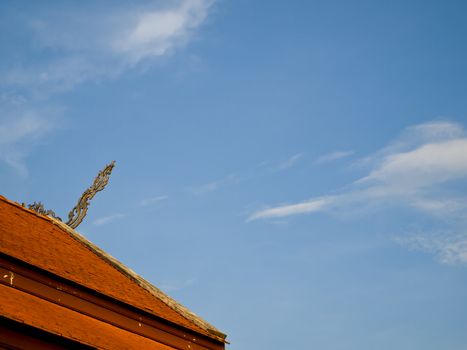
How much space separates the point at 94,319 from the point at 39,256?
2.17 m

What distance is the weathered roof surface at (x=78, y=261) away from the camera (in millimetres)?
16109

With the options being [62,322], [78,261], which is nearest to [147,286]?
[78,261]


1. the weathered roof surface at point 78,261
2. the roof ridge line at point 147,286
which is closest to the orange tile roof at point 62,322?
the weathered roof surface at point 78,261

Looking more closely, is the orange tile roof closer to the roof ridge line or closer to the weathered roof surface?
the weathered roof surface

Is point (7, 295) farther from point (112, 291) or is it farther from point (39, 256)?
point (112, 291)

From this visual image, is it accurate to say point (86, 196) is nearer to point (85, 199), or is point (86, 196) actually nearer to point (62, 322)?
point (85, 199)

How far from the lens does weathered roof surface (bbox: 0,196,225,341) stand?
1611 centimetres

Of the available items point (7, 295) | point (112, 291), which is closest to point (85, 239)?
point (112, 291)

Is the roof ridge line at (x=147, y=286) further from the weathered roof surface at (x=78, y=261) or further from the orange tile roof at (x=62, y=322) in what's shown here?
the orange tile roof at (x=62, y=322)

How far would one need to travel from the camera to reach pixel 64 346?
550 inches

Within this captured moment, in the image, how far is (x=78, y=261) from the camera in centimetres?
1811

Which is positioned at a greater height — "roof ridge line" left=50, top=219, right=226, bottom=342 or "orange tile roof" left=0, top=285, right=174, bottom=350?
"roof ridge line" left=50, top=219, right=226, bottom=342

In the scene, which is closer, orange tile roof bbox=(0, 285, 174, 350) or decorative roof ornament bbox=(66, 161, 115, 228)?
orange tile roof bbox=(0, 285, 174, 350)

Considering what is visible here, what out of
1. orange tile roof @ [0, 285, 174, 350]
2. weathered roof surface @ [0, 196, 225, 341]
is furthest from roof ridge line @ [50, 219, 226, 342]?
orange tile roof @ [0, 285, 174, 350]
